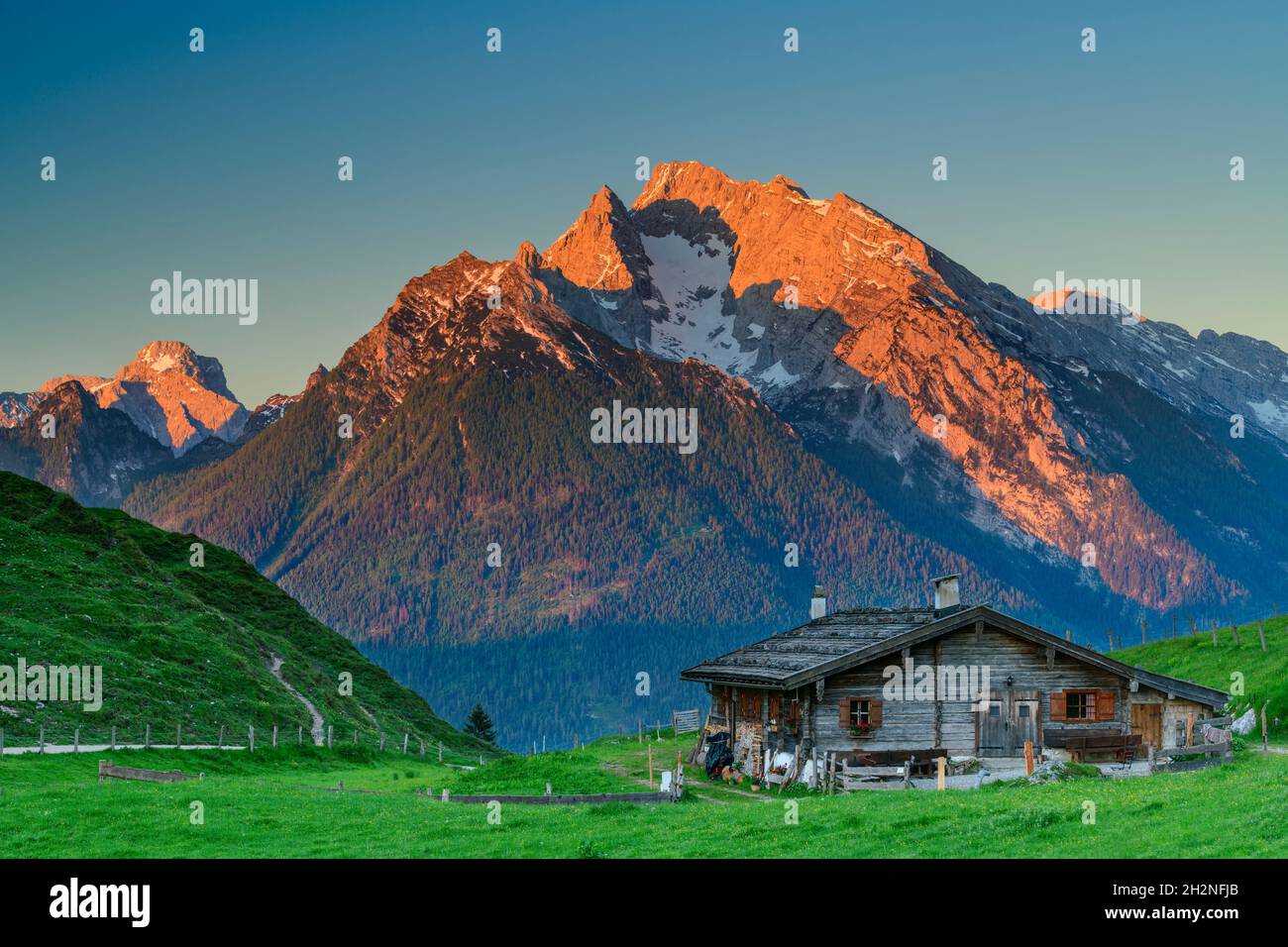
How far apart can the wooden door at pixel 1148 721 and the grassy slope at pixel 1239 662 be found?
7.53m

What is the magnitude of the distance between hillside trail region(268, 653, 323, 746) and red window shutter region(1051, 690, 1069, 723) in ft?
143

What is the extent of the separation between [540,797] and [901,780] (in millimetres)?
12297

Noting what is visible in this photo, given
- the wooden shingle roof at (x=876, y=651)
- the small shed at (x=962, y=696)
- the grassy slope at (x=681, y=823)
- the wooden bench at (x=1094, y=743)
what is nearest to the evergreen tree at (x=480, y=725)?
the wooden shingle roof at (x=876, y=651)

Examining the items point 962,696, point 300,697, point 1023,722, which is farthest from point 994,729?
point 300,697

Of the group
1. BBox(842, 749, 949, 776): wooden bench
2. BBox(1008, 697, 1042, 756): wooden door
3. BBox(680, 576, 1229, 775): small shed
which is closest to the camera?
BBox(842, 749, 949, 776): wooden bench

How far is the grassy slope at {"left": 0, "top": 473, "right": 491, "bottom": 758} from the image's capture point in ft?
252

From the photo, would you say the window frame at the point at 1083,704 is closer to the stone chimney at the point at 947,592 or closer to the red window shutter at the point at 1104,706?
the red window shutter at the point at 1104,706

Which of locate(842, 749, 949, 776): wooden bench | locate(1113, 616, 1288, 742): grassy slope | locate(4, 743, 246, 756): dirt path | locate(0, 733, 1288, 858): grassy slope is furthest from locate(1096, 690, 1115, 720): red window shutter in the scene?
locate(4, 743, 246, 756): dirt path

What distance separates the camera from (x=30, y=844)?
32219 millimetres

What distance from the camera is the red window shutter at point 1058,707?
176ft

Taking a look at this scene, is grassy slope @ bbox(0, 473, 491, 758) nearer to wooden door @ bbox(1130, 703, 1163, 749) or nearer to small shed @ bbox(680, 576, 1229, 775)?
small shed @ bbox(680, 576, 1229, 775)

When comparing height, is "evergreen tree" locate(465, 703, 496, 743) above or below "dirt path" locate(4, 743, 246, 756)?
below
